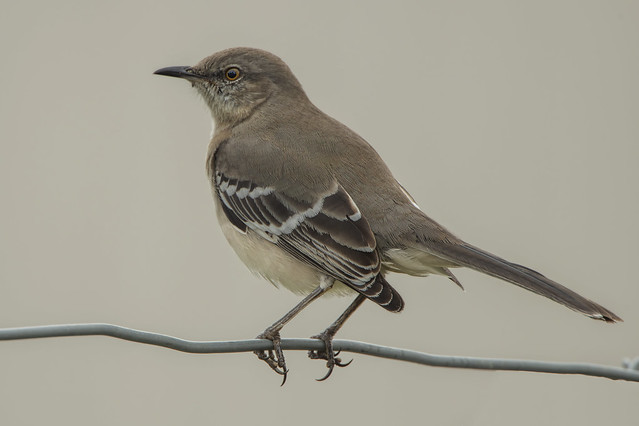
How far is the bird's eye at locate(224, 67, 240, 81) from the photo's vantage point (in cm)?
578

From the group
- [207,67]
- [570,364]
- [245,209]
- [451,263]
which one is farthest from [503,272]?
[207,67]

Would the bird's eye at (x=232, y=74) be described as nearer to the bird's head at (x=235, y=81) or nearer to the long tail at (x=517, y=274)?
the bird's head at (x=235, y=81)

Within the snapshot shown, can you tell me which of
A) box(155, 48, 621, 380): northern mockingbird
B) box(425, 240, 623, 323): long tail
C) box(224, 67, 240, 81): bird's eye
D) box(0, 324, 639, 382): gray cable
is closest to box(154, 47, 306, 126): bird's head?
box(224, 67, 240, 81): bird's eye

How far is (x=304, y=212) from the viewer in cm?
466

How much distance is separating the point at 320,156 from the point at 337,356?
1.19 m

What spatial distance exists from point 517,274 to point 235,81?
2.58 m

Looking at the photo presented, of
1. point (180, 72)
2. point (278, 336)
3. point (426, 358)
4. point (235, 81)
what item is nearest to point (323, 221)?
point (278, 336)

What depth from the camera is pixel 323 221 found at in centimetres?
455

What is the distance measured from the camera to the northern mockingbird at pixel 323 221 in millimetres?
4289

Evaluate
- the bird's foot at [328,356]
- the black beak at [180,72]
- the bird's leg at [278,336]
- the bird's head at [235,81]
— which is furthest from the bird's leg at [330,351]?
the black beak at [180,72]

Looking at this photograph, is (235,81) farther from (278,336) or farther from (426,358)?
(426,358)

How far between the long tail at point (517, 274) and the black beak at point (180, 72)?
2.23 metres

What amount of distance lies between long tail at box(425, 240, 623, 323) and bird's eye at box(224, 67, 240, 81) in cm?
204

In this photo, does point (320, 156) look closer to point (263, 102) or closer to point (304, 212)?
point (304, 212)
